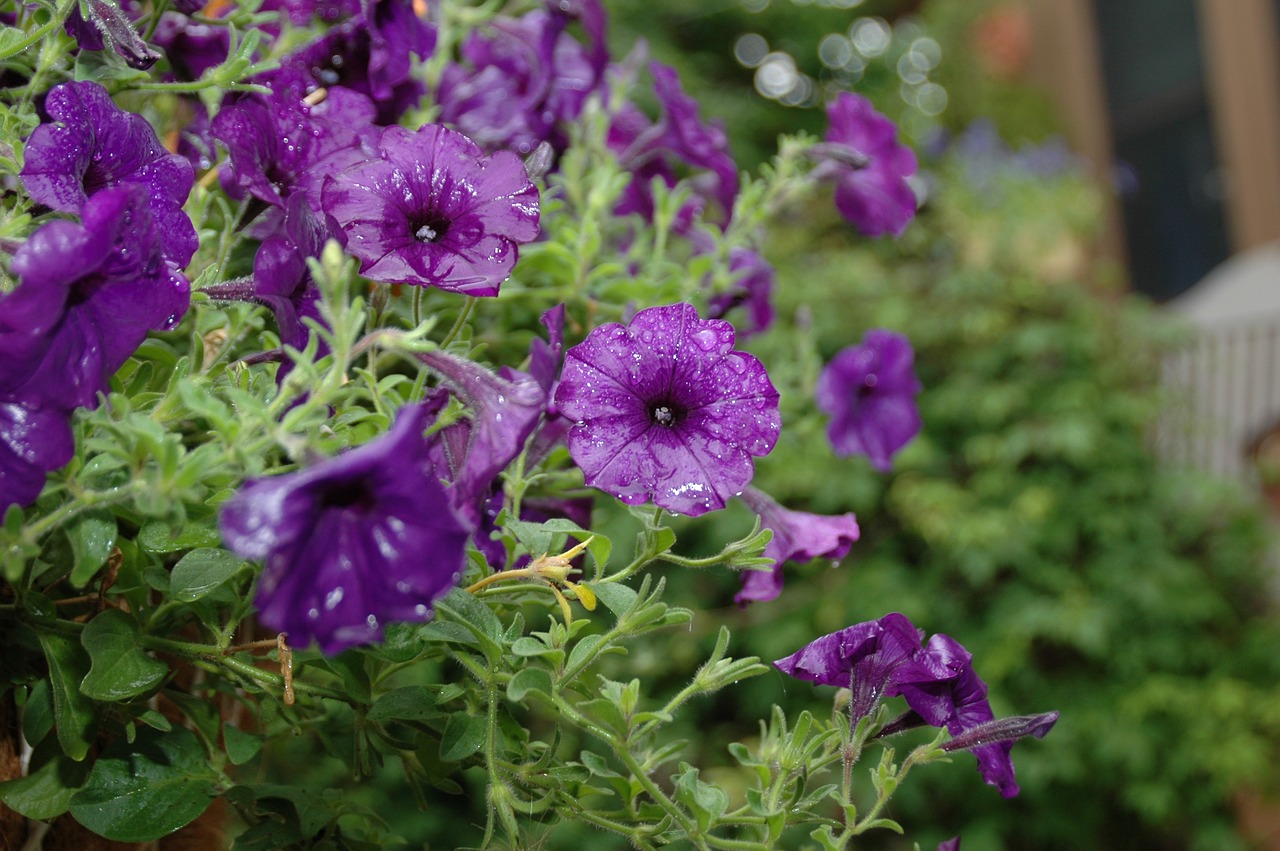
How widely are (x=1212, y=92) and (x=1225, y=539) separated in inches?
83.2

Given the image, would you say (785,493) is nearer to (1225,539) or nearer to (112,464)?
(1225,539)

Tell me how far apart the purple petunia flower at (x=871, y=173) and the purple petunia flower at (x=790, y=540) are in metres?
0.34

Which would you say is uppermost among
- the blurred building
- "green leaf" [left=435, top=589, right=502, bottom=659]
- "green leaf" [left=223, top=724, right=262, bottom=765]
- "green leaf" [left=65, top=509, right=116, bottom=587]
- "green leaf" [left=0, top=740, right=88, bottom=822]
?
"green leaf" [left=65, top=509, right=116, bottom=587]

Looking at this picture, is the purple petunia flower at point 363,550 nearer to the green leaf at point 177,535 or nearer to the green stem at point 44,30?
the green leaf at point 177,535

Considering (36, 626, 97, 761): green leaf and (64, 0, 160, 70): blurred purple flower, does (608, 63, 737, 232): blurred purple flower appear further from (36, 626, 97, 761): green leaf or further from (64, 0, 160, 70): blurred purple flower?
(36, 626, 97, 761): green leaf

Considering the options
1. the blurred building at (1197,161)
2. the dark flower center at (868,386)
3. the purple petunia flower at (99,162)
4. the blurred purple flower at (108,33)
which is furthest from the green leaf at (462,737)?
the blurred building at (1197,161)

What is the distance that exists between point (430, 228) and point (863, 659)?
0.29 meters

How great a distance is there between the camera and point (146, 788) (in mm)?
513

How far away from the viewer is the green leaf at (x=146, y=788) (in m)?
0.50

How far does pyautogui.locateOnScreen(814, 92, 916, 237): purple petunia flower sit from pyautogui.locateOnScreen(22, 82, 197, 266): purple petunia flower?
0.54 metres

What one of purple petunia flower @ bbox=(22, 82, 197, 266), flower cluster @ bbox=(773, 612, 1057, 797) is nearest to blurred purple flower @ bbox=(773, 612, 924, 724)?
flower cluster @ bbox=(773, 612, 1057, 797)

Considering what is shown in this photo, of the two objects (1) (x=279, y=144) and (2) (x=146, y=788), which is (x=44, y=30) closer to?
(1) (x=279, y=144)

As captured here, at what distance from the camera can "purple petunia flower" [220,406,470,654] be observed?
0.33m

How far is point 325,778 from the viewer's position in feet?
Answer: 5.59
